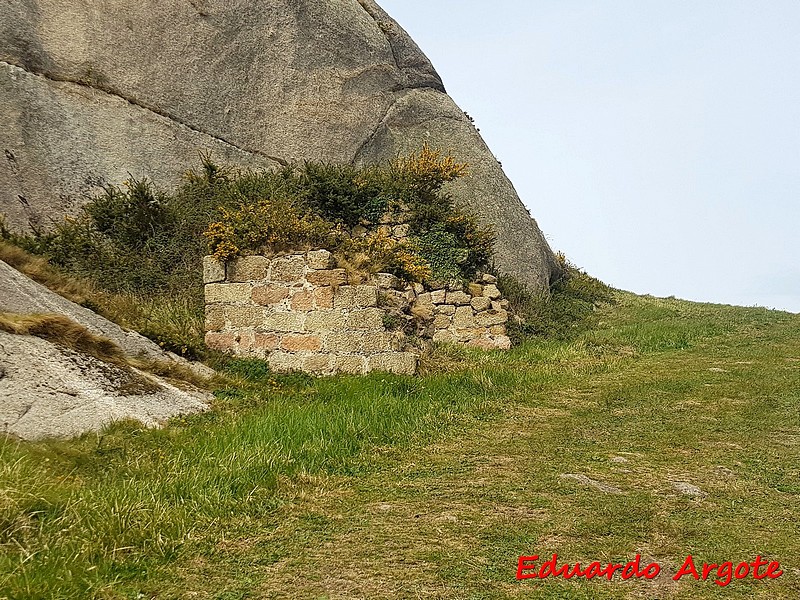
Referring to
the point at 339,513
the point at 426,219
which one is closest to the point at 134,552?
the point at 339,513

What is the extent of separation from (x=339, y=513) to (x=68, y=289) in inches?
236

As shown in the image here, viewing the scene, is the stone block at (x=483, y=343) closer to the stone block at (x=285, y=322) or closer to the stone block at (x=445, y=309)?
the stone block at (x=445, y=309)

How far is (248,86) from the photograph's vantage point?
1675cm

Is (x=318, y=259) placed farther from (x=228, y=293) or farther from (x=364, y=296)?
(x=228, y=293)

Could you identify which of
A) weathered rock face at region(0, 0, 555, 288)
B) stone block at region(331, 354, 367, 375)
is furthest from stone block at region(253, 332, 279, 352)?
weathered rock face at region(0, 0, 555, 288)

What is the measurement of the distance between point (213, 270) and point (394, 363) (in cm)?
340

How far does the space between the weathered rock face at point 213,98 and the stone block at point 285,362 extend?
6336mm

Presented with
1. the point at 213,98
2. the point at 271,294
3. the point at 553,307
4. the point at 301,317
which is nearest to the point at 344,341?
the point at 301,317

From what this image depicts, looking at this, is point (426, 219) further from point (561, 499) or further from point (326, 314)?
point (561, 499)

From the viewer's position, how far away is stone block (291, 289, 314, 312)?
9.87 meters

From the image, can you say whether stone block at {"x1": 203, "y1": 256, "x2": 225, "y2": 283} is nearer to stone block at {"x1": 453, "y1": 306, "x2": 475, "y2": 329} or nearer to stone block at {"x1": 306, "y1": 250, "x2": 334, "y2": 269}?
stone block at {"x1": 306, "y1": 250, "x2": 334, "y2": 269}

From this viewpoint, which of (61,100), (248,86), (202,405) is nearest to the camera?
(202,405)

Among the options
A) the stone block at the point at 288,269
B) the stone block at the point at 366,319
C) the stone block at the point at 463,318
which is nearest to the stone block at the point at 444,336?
the stone block at the point at 463,318

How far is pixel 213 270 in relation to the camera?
1027cm
